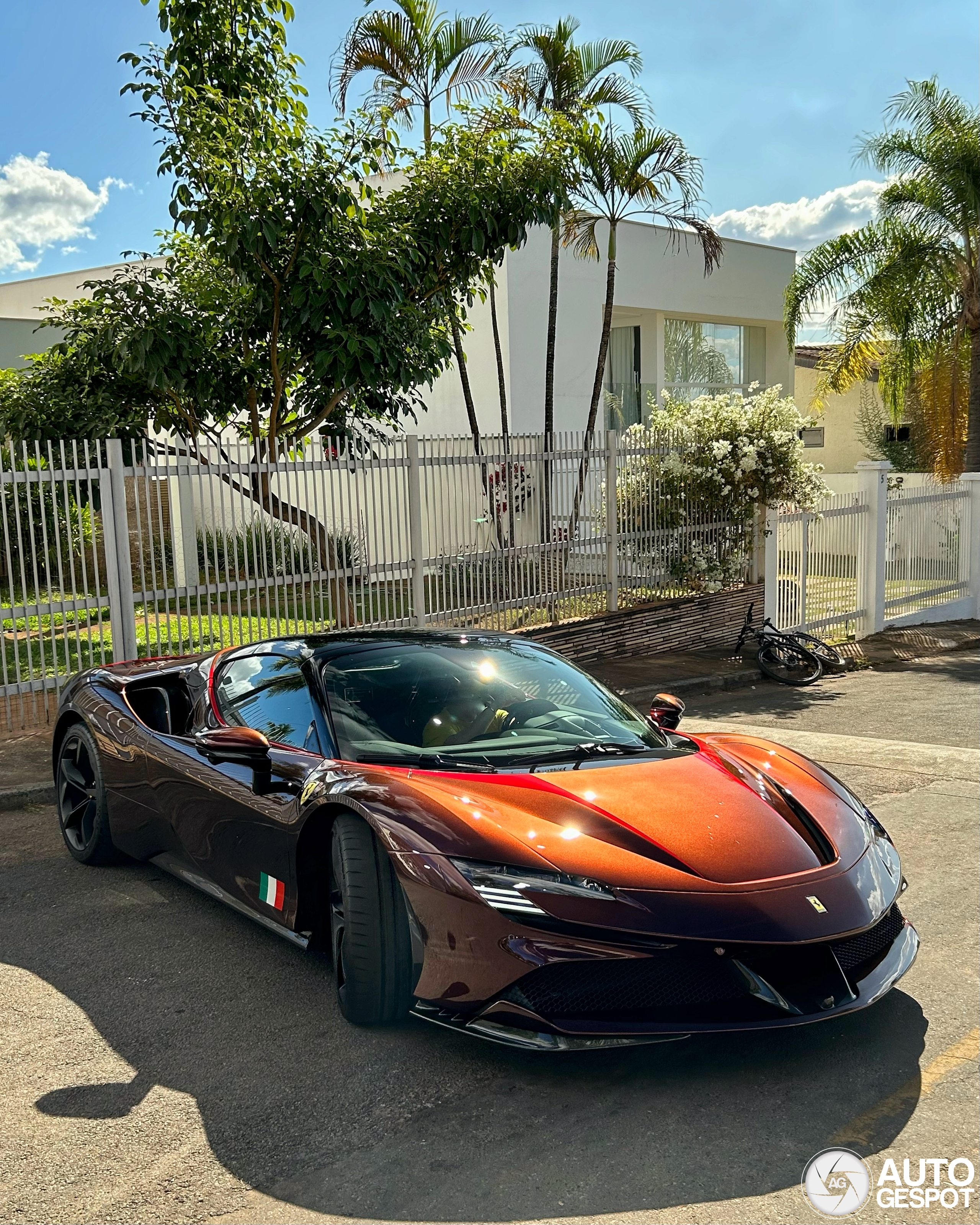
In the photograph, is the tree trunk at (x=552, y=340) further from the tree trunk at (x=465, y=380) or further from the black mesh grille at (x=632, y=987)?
the black mesh grille at (x=632, y=987)

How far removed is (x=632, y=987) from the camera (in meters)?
3.27

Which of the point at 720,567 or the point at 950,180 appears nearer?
the point at 720,567

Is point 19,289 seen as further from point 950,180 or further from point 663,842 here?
point 663,842

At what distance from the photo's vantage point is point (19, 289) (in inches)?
1033

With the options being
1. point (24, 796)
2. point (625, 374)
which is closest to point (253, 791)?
point (24, 796)

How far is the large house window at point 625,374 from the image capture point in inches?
837

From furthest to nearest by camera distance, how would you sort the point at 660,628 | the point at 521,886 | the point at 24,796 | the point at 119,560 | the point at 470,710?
the point at 660,628, the point at 119,560, the point at 24,796, the point at 470,710, the point at 521,886

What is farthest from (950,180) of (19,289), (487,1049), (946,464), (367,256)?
(19,289)

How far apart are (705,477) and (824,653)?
245cm

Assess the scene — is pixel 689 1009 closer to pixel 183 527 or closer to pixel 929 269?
pixel 183 527

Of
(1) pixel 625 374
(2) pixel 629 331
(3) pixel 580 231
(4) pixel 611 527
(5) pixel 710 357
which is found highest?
(3) pixel 580 231

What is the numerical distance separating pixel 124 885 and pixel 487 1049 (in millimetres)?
2524

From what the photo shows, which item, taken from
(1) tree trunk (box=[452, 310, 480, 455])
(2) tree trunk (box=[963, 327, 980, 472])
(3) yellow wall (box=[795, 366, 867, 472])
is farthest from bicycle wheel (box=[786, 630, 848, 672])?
(3) yellow wall (box=[795, 366, 867, 472])

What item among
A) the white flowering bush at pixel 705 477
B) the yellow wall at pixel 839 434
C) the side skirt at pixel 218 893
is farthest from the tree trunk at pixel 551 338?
the yellow wall at pixel 839 434
